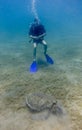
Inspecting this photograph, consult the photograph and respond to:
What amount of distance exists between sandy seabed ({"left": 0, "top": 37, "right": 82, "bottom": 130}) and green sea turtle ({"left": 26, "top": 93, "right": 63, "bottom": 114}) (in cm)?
20

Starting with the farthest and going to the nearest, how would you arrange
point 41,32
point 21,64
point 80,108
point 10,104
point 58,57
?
point 58,57, point 21,64, point 41,32, point 10,104, point 80,108

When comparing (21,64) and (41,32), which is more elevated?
(41,32)

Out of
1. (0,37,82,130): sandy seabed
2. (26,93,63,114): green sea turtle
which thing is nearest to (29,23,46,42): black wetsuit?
(0,37,82,130): sandy seabed

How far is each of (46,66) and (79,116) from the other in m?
4.88

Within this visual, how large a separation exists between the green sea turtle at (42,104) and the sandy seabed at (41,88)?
20cm

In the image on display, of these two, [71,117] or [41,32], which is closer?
[71,117]

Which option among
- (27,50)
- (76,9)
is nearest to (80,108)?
(27,50)

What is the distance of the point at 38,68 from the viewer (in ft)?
34.5

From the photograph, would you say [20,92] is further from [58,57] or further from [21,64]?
[58,57]

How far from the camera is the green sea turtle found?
625cm

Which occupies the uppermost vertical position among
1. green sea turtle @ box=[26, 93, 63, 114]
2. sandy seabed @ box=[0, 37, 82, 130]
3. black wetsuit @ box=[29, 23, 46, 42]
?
black wetsuit @ box=[29, 23, 46, 42]

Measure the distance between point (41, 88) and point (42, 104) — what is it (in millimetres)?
1964

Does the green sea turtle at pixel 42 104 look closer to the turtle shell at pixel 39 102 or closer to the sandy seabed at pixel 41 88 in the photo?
the turtle shell at pixel 39 102

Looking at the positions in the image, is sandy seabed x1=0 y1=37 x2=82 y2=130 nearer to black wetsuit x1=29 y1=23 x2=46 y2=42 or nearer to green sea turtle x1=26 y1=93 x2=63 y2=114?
A: green sea turtle x1=26 y1=93 x2=63 y2=114
